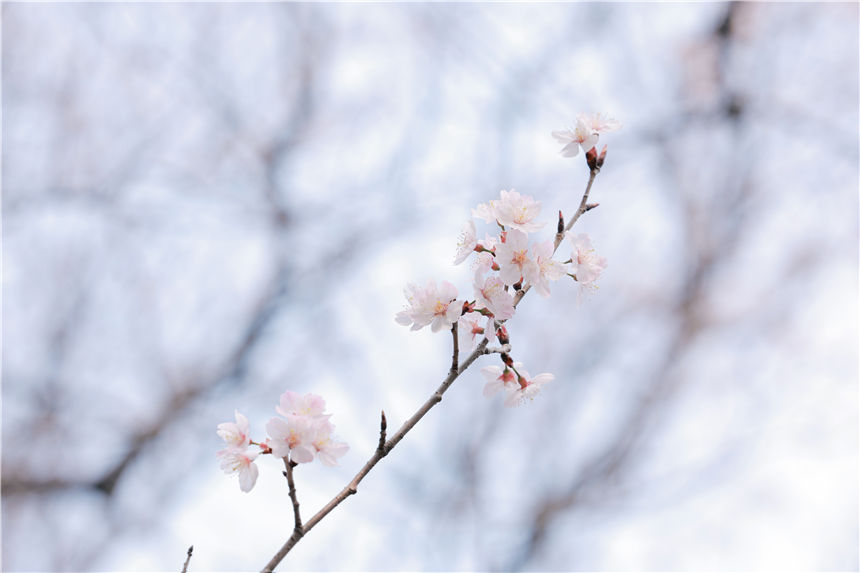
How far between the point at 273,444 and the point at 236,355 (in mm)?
3748

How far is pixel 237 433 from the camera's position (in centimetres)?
117

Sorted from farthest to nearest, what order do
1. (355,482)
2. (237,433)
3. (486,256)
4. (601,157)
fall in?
(601,157) < (486,256) < (237,433) < (355,482)

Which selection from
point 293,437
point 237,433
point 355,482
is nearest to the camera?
point 355,482

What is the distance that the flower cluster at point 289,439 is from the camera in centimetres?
105

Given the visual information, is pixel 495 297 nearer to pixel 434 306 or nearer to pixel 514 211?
pixel 434 306

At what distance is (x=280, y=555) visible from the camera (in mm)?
871

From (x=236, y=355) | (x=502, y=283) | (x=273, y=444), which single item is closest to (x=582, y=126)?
(x=502, y=283)

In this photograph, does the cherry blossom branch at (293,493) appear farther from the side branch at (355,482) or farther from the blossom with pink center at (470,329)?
the blossom with pink center at (470,329)

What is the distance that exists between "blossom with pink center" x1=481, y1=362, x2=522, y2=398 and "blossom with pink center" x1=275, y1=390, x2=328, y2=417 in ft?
1.29

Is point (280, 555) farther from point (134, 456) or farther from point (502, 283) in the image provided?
point (134, 456)

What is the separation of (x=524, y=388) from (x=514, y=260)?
0.31 metres

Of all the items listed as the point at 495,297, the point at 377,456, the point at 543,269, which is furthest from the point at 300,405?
the point at 543,269

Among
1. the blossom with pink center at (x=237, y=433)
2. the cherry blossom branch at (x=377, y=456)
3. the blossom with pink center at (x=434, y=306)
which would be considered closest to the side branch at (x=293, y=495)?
the cherry blossom branch at (x=377, y=456)

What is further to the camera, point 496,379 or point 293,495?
point 496,379
